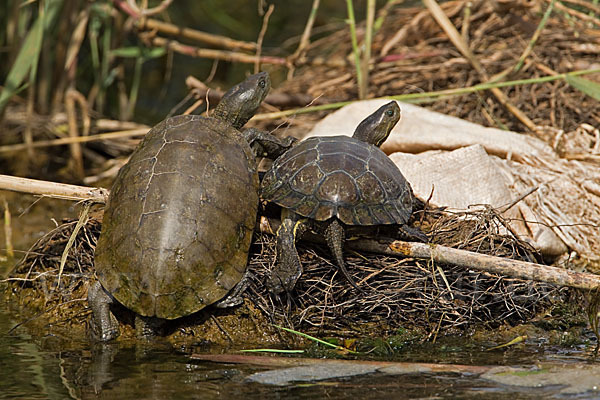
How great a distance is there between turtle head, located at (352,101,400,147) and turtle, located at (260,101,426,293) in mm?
344

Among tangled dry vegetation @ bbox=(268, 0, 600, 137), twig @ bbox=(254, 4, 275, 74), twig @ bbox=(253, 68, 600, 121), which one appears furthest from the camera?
tangled dry vegetation @ bbox=(268, 0, 600, 137)

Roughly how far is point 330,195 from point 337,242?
0.22 meters

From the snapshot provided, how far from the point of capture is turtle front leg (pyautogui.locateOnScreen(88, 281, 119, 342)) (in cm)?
327

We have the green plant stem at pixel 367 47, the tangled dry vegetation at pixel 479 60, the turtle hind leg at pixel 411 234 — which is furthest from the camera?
the tangled dry vegetation at pixel 479 60

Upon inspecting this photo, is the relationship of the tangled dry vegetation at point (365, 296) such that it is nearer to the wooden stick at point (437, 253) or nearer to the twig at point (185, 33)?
the wooden stick at point (437, 253)

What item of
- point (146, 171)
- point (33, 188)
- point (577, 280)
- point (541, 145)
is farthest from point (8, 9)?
point (577, 280)

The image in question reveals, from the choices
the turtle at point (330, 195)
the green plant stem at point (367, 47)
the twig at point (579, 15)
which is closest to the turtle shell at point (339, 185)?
the turtle at point (330, 195)

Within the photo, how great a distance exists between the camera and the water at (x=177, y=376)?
8.36ft

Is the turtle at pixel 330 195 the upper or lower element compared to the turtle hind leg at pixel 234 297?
upper

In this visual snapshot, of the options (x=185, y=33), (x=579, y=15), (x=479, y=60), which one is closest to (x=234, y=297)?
(x=185, y=33)

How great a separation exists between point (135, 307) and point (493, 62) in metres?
4.12

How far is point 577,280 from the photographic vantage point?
3193mm

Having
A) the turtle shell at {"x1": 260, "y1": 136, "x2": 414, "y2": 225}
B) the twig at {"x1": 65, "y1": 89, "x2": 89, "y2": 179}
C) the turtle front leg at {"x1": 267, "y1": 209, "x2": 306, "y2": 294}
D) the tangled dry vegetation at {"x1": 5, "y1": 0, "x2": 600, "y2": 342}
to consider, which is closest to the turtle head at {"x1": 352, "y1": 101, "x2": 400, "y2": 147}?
the turtle shell at {"x1": 260, "y1": 136, "x2": 414, "y2": 225}

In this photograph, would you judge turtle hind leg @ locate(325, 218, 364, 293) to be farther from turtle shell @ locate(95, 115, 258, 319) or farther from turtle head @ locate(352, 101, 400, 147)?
turtle head @ locate(352, 101, 400, 147)
